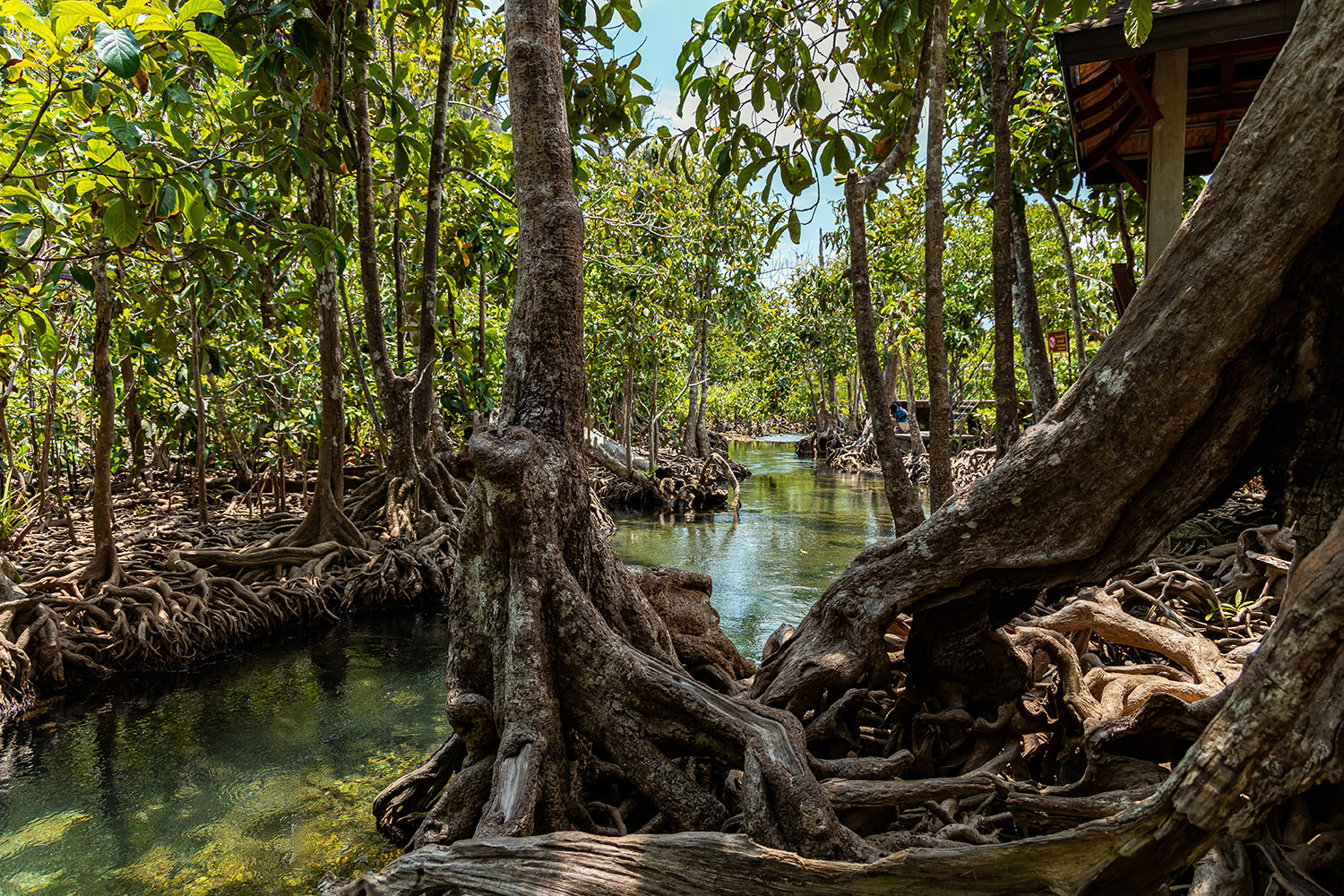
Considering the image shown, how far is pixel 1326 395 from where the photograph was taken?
2041mm

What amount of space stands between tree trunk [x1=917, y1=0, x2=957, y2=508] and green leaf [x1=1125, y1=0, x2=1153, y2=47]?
152 centimetres

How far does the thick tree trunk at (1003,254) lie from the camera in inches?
195

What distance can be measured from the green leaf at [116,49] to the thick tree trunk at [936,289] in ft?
12.1

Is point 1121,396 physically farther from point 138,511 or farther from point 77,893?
point 138,511

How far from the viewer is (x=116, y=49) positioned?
8.46 ft

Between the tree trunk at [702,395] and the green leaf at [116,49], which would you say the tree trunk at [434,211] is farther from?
the tree trunk at [702,395]

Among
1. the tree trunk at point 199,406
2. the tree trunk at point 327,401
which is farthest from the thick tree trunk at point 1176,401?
the tree trunk at point 199,406

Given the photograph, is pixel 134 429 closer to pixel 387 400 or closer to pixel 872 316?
pixel 387 400

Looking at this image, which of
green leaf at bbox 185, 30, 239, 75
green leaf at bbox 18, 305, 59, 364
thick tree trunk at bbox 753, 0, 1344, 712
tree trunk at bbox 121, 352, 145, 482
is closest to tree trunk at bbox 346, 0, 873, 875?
thick tree trunk at bbox 753, 0, 1344, 712

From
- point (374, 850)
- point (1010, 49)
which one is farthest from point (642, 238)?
point (374, 850)

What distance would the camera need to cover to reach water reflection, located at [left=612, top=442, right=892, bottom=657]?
27.0 ft

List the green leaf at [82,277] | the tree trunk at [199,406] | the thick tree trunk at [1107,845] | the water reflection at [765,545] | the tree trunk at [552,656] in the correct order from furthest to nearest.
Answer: the water reflection at [765,545] < the tree trunk at [199,406] < the green leaf at [82,277] < the tree trunk at [552,656] < the thick tree trunk at [1107,845]

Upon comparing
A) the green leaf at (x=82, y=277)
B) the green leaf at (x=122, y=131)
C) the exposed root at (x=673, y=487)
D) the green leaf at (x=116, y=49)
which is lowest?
the exposed root at (x=673, y=487)

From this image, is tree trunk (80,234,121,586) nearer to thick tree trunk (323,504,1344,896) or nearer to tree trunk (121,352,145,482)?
tree trunk (121,352,145,482)
